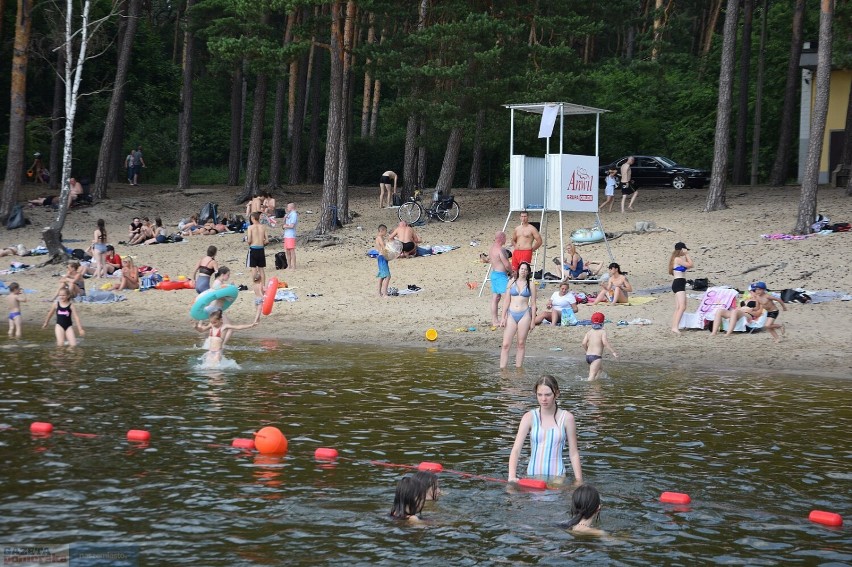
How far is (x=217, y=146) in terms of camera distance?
206ft

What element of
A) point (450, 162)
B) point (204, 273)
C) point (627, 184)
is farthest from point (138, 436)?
point (450, 162)

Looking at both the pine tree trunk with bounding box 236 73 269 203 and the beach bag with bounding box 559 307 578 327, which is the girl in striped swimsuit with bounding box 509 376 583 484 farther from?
the pine tree trunk with bounding box 236 73 269 203

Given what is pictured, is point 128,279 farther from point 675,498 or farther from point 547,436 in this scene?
point 675,498

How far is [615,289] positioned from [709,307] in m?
2.38

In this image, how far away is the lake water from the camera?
841 cm

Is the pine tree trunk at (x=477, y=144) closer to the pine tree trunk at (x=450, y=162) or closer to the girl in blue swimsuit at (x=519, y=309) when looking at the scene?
the pine tree trunk at (x=450, y=162)

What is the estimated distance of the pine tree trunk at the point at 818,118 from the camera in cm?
2553

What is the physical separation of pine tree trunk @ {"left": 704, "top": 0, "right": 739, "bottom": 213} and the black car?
931 centimetres

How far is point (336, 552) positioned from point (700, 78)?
1947 inches

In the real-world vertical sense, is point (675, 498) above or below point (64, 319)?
below

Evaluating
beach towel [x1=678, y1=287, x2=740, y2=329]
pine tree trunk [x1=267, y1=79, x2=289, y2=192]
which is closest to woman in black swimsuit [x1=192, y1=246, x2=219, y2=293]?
beach towel [x1=678, y1=287, x2=740, y2=329]

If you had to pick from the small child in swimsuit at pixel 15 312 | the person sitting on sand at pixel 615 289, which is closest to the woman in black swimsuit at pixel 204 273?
the small child in swimsuit at pixel 15 312

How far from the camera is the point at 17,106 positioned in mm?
33156

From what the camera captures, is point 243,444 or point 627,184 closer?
point 243,444
